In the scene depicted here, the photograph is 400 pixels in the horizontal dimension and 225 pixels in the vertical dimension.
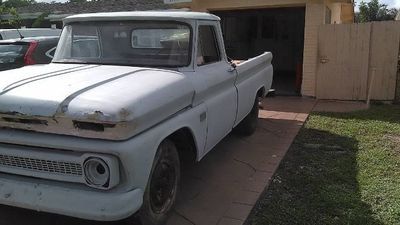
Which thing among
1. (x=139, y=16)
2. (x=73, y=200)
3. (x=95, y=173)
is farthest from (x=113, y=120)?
(x=139, y=16)

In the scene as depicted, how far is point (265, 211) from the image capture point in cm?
443

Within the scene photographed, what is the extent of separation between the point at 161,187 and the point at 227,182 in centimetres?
141

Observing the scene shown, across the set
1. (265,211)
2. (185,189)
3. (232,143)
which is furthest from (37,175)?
(232,143)

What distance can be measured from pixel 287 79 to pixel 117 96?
12.8 m

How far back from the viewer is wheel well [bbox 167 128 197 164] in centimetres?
411

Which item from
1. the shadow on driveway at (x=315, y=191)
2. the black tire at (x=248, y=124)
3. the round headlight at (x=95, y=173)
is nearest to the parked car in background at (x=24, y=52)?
the black tire at (x=248, y=124)

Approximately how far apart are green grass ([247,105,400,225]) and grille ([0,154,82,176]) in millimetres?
1804

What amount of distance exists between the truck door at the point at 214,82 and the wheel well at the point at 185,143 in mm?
247

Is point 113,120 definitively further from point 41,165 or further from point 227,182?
point 227,182

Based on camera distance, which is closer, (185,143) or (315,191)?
(185,143)

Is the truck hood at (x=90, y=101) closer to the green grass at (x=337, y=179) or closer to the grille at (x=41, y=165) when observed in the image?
the grille at (x=41, y=165)

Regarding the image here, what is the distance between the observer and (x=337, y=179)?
17.4 ft

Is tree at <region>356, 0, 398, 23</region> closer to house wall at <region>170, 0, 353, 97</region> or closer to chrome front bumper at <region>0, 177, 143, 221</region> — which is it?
house wall at <region>170, 0, 353, 97</region>

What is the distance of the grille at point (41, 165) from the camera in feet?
10.8
